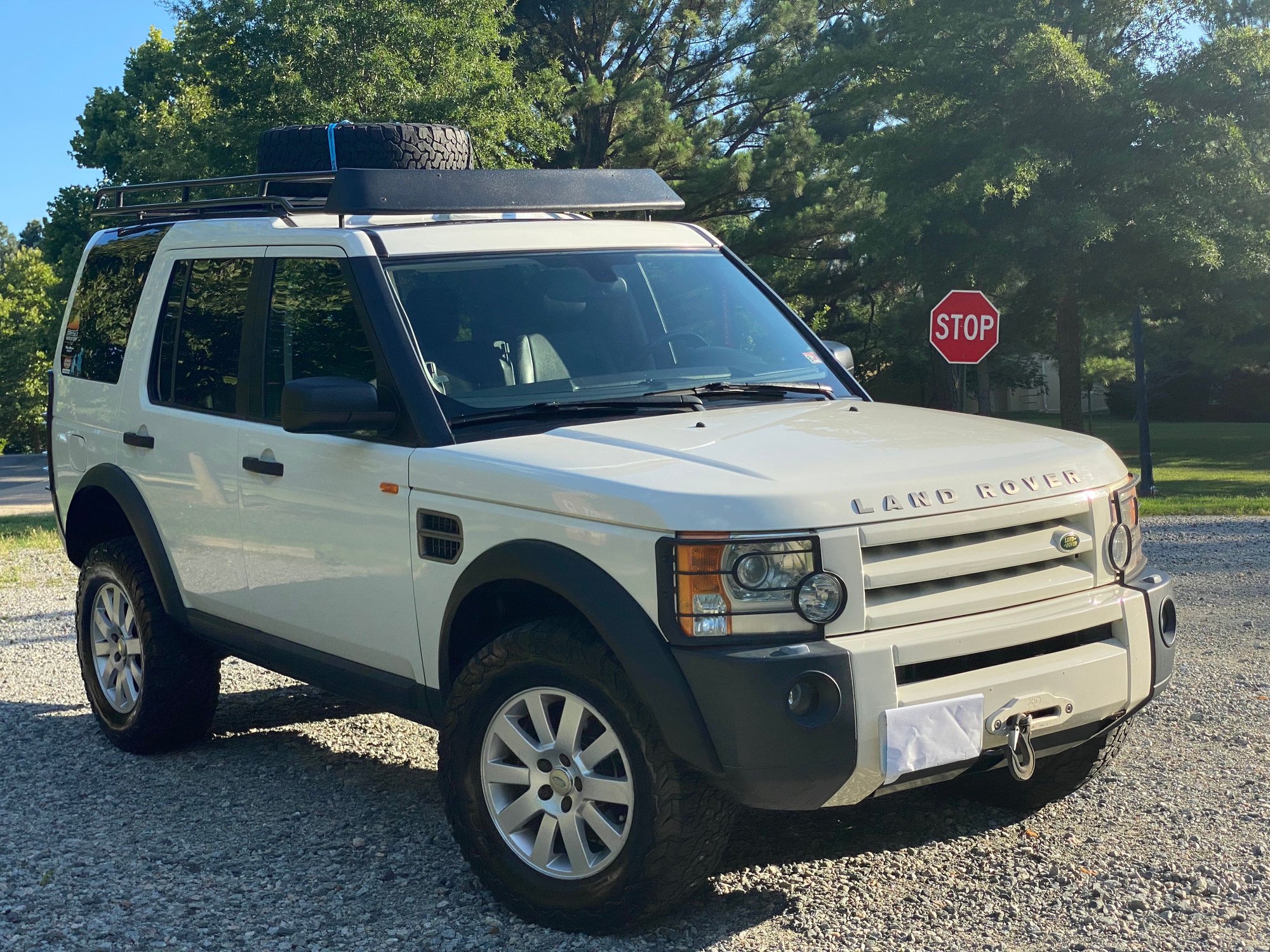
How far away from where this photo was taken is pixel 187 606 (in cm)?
536

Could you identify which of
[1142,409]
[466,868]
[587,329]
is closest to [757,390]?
[587,329]

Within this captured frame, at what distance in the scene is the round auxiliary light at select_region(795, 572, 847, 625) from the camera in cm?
337

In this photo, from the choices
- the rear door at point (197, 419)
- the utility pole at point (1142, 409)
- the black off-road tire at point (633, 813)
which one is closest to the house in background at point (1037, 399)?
the utility pole at point (1142, 409)

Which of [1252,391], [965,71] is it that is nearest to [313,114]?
[965,71]

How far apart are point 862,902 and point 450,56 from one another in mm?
19867

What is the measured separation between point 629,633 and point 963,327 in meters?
11.7

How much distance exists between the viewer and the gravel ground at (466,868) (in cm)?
380

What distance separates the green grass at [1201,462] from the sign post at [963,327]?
2853 mm

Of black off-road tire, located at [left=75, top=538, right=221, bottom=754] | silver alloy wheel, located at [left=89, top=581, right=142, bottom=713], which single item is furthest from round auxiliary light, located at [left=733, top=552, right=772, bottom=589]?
silver alloy wheel, located at [left=89, top=581, right=142, bottom=713]

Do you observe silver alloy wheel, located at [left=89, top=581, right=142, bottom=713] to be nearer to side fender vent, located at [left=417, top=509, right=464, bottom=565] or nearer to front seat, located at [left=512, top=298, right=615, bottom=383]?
side fender vent, located at [left=417, top=509, right=464, bottom=565]

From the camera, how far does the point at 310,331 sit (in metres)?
4.77

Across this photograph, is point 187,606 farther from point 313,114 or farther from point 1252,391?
point 1252,391

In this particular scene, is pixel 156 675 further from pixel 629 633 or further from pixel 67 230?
pixel 67 230

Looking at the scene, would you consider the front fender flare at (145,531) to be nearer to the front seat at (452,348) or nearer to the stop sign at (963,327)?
the front seat at (452,348)
